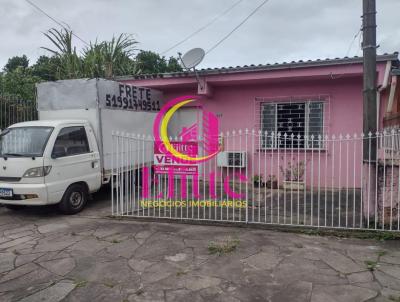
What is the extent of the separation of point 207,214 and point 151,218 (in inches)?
42.1

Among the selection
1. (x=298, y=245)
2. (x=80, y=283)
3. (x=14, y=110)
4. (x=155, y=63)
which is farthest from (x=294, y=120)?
(x=155, y=63)

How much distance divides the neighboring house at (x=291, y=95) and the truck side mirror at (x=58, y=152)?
3.73 m

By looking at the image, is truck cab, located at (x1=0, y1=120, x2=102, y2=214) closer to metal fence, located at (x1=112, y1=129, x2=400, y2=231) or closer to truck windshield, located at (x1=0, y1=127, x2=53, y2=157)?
truck windshield, located at (x1=0, y1=127, x2=53, y2=157)

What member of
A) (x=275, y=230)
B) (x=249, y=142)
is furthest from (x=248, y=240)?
(x=249, y=142)

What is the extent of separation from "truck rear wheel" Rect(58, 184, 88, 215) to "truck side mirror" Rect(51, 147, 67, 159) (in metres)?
0.68

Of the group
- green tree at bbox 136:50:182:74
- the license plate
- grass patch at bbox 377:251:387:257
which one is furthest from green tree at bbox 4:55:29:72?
grass patch at bbox 377:251:387:257

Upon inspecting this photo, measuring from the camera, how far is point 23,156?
586 centimetres

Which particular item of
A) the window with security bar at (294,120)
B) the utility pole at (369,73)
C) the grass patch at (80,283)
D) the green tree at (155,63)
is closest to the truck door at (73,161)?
the grass patch at (80,283)

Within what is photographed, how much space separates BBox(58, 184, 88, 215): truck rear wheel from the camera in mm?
6219

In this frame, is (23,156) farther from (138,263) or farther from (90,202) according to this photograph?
(138,263)

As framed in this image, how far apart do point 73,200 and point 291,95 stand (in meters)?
6.03

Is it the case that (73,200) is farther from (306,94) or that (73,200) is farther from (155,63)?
(155,63)

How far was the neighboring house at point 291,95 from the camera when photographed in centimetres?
744

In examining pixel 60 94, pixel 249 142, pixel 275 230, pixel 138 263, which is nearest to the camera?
pixel 138 263
